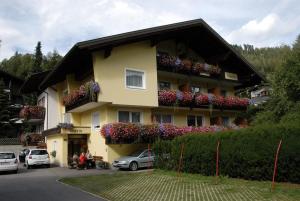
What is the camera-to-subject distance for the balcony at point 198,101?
27.2 m

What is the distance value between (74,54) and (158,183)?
1263 cm

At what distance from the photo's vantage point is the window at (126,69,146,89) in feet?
85.1

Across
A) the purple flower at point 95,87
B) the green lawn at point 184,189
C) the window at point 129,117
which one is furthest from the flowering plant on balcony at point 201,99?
the green lawn at point 184,189

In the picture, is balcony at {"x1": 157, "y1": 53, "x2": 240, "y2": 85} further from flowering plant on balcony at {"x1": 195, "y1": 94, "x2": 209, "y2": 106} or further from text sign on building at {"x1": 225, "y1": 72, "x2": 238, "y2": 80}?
flowering plant on balcony at {"x1": 195, "y1": 94, "x2": 209, "y2": 106}

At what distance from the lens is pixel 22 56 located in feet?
263

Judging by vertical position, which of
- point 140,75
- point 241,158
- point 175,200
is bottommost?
point 175,200

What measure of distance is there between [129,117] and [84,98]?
11.5 feet

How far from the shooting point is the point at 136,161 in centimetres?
2312

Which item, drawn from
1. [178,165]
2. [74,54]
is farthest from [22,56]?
[178,165]

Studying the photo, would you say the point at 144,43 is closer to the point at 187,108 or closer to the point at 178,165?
the point at 187,108

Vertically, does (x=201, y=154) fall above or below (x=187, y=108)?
below

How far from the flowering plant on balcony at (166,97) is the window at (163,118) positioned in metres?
1.77

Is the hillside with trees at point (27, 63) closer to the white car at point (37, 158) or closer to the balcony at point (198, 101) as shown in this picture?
the white car at point (37, 158)

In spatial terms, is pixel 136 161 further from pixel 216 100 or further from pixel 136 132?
pixel 216 100
